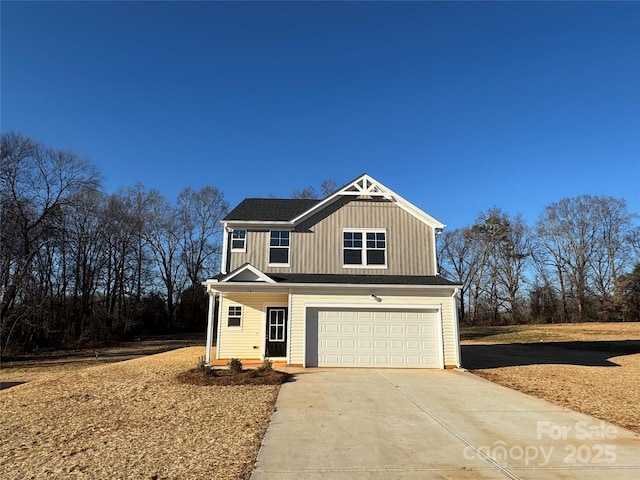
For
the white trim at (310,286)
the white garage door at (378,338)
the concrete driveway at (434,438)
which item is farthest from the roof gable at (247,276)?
the concrete driveway at (434,438)

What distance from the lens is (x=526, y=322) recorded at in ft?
143

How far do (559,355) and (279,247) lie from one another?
14.9m

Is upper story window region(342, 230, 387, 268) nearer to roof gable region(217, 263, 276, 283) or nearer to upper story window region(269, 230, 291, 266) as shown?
upper story window region(269, 230, 291, 266)

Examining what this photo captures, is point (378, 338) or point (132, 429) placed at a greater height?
point (378, 338)

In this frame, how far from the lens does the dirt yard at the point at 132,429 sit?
5129mm

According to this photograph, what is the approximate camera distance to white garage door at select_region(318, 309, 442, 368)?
47.2 ft

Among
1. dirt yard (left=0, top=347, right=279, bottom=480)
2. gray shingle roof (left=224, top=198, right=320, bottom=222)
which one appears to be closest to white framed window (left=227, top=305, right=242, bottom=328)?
gray shingle roof (left=224, top=198, right=320, bottom=222)

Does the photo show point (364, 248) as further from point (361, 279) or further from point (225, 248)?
point (225, 248)

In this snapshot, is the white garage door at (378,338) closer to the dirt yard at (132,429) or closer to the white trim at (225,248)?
the dirt yard at (132,429)

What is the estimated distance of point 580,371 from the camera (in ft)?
46.9

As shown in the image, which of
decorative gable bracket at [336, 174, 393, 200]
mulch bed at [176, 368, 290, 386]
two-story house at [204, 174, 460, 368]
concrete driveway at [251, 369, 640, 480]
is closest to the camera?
concrete driveway at [251, 369, 640, 480]

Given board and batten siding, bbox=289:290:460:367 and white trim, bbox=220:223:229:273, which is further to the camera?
white trim, bbox=220:223:229:273

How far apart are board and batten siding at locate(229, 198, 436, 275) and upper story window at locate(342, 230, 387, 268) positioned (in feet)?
0.60

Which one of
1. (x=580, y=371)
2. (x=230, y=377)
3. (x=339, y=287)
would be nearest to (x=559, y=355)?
(x=580, y=371)
